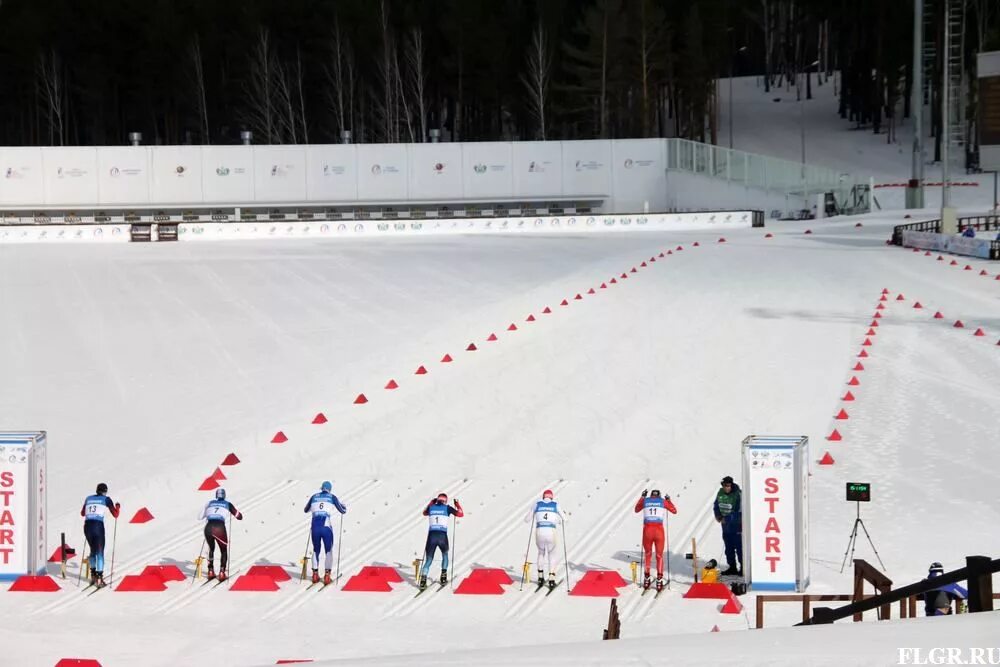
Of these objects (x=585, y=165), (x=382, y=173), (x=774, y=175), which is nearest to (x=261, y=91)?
(x=382, y=173)

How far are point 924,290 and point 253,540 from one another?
21417 mm

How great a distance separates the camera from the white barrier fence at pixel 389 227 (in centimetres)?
5150

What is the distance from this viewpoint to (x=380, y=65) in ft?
266

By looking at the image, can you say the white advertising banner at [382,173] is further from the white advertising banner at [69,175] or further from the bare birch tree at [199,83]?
the bare birch tree at [199,83]

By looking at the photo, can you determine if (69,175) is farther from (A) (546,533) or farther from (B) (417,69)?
(A) (546,533)

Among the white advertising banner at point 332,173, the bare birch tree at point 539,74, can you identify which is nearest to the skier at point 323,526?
the white advertising banner at point 332,173

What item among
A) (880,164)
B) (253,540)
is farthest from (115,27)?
(253,540)

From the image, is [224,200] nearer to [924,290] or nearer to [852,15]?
[924,290]

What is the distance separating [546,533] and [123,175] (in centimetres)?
5257

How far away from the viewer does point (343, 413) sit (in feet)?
72.7

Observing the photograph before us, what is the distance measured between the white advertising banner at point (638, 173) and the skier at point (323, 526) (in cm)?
5077

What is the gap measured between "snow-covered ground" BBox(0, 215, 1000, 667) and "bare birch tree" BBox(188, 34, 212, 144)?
1702 inches

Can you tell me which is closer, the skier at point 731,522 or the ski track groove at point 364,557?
the ski track groove at point 364,557

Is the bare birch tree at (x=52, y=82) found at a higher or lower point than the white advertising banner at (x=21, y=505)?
higher
